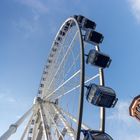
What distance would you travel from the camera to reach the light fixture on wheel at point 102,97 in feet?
43.2

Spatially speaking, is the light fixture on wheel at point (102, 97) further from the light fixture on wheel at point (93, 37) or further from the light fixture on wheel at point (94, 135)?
the light fixture on wheel at point (93, 37)

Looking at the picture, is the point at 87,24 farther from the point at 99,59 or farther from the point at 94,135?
the point at 94,135

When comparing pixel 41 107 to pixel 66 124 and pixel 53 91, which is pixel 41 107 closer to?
pixel 53 91

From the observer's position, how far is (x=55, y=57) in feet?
67.7

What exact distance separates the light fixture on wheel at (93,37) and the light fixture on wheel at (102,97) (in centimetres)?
396

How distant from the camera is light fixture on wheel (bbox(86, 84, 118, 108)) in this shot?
1318 cm

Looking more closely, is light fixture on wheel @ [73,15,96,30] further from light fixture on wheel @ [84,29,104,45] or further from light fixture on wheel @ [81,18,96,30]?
light fixture on wheel @ [84,29,104,45]

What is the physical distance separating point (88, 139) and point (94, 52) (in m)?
5.06

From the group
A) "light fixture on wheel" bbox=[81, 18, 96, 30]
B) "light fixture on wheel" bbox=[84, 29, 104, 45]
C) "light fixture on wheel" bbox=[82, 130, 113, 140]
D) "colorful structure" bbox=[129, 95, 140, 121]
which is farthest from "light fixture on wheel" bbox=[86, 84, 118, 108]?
"colorful structure" bbox=[129, 95, 140, 121]

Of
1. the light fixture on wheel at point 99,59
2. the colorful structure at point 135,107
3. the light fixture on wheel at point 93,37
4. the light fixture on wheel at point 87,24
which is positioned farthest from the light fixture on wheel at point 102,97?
the colorful structure at point 135,107

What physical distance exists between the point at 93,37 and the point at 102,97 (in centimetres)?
473

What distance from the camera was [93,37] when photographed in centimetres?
1686

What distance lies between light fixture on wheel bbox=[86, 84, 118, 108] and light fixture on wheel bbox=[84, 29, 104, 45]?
13.0 ft

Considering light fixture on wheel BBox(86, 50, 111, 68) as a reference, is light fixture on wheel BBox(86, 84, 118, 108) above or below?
below
